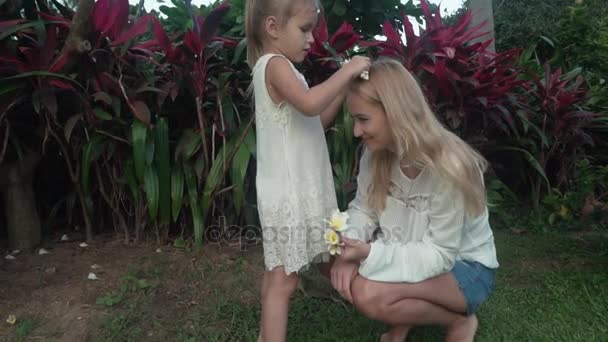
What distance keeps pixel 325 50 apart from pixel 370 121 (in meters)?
1.02

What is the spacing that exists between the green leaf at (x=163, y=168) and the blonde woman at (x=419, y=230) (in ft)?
3.89

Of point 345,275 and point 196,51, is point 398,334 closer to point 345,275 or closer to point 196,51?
point 345,275

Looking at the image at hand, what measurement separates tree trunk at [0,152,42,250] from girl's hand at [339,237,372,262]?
1.89 metres

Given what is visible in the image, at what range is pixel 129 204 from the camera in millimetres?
2691

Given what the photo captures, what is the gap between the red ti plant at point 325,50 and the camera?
248 cm

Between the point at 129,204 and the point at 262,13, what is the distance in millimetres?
1540

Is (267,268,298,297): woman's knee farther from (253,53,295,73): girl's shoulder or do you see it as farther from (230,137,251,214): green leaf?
(230,137,251,214): green leaf

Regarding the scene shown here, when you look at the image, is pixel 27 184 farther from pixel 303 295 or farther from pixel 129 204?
pixel 303 295

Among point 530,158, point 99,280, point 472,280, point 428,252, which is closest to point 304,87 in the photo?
point 428,252

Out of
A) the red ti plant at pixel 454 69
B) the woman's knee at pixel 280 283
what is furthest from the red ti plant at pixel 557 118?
the woman's knee at pixel 280 283

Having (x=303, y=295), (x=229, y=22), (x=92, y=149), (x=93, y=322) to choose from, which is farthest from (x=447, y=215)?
(x=229, y=22)

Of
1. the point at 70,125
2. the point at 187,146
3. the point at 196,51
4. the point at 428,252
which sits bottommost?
the point at 428,252

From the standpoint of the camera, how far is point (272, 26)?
1.64 meters

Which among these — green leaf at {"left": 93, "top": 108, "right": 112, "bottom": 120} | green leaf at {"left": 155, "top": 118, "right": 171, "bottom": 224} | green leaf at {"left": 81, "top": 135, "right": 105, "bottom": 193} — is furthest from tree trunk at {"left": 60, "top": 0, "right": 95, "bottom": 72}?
green leaf at {"left": 155, "top": 118, "right": 171, "bottom": 224}
